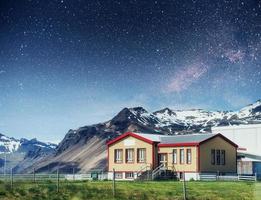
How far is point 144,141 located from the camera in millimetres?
61344

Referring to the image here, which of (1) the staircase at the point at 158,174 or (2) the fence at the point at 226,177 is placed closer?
(2) the fence at the point at 226,177

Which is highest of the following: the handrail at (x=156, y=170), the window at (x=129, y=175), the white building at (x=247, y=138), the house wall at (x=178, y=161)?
the white building at (x=247, y=138)

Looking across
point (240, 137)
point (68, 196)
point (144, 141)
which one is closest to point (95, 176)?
point (144, 141)

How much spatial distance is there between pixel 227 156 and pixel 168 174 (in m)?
8.25

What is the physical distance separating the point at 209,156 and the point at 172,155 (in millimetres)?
4506

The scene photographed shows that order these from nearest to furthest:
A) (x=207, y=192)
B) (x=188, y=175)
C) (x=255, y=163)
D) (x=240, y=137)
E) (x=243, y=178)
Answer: (x=207, y=192) → (x=243, y=178) → (x=188, y=175) → (x=255, y=163) → (x=240, y=137)

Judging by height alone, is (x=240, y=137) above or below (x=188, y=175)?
above

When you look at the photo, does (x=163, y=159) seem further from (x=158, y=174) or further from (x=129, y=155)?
(x=129, y=155)

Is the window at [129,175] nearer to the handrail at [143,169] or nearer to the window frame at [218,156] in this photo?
the handrail at [143,169]

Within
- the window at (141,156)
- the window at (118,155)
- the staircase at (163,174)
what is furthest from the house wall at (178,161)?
the window at (118,155)

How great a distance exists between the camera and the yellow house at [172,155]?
57.4 m

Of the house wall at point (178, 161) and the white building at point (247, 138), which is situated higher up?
the white building at point (247, 138)

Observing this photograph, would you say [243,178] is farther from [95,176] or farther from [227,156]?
[95,176]

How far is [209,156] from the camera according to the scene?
58.2m
